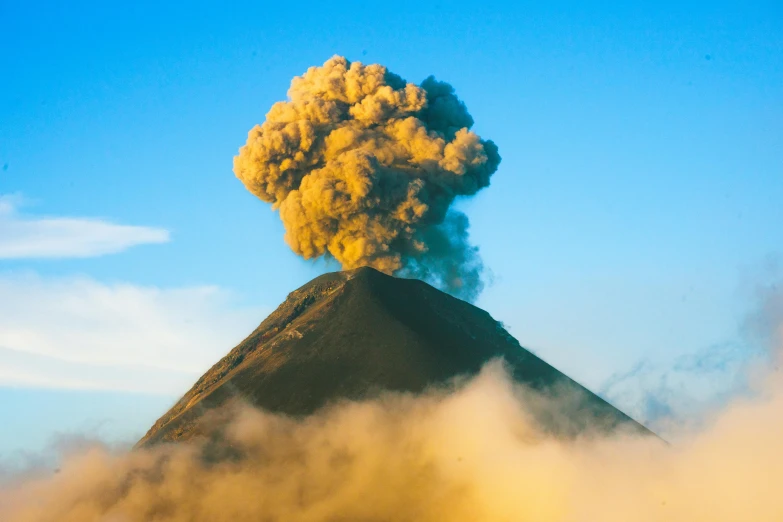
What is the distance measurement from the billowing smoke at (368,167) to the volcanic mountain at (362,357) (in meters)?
3.06

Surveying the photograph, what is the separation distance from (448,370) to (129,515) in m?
20.1

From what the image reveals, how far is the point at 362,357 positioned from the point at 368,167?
13499 millimetres

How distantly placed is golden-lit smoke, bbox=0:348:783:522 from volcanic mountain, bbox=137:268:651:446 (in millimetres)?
1555

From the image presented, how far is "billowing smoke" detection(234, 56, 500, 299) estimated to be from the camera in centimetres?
7444

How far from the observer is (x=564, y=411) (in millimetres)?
66625

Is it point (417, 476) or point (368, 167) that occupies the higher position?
point (368, 167)

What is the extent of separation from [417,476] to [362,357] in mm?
10545

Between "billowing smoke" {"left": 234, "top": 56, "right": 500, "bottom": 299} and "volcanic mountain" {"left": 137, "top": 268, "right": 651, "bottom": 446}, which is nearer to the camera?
"volcanic mountain" {"left": 137, "top": 268, "right": 651, "bottom": 446}

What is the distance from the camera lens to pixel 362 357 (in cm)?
6631

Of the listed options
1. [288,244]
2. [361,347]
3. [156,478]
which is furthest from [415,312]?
[156,478]

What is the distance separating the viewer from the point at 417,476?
57.7 m

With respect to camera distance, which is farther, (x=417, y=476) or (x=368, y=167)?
(x=368, y=167)

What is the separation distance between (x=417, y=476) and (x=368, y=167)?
23090 mm

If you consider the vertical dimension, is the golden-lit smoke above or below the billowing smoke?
below
